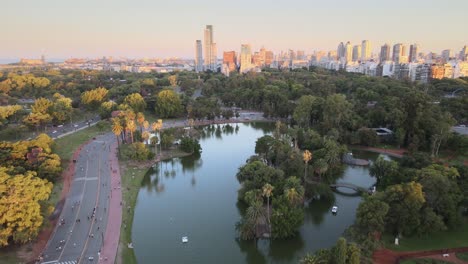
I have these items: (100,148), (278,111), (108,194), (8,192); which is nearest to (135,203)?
(108,194)

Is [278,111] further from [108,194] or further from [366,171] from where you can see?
[108,194]

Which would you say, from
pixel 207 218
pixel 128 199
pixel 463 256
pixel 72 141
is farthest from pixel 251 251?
pixel 72 141

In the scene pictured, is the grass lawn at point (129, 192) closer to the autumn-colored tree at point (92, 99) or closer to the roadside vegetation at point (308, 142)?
the roadside vegetation at point (308, 142)

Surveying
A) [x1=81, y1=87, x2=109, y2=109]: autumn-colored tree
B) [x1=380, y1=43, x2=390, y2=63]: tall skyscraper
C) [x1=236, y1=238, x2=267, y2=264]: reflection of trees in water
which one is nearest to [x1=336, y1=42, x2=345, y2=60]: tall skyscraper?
[x1=380, y1=43, x2=390, y2=63]: tall skyscraper

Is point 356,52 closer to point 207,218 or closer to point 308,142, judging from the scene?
point 308,142

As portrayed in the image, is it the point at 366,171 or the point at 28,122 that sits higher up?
the point at 28,122

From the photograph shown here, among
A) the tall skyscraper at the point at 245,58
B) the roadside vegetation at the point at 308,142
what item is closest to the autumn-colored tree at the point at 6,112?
the roadside vegetation at the point at 308,142
